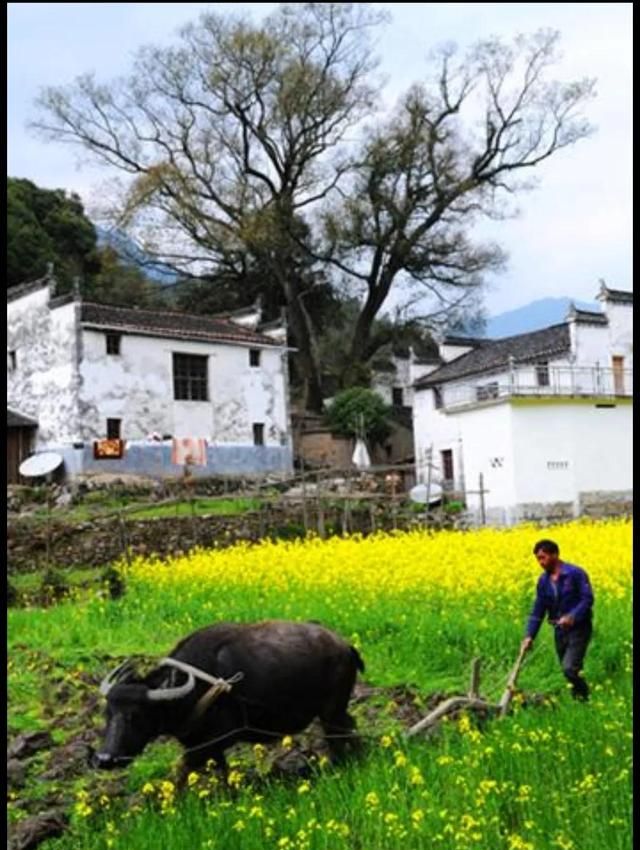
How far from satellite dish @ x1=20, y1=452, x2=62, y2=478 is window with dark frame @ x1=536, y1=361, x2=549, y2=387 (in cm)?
1642

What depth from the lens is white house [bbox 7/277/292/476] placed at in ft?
105

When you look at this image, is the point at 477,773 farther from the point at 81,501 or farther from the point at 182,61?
the point at 182,61

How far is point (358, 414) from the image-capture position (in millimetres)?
38062

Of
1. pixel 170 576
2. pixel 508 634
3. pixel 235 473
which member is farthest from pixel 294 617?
pixel 235 473

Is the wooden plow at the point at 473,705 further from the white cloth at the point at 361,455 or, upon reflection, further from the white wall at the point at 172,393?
the white cloth at the point at 361,455

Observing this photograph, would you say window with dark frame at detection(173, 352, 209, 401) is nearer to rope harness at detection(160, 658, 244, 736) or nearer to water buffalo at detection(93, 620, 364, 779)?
water buffalo at detection(93, 620, 364, 779)

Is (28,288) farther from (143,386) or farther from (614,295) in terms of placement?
(614,295)

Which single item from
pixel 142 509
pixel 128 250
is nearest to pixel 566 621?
pixel 142 509

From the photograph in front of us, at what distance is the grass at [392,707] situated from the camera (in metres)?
5.50

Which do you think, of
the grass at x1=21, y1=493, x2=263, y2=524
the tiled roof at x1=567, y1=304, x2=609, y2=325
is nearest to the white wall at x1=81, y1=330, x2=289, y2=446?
the grass at x1=21, y1=493, x2=263, y2=524

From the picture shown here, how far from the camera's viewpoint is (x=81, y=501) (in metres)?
27.1

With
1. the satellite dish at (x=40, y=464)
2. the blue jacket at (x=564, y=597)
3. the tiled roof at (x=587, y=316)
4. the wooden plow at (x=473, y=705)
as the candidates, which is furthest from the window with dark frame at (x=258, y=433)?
the wooden plow at (x=473, y=705)

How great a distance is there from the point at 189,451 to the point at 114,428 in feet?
8.36

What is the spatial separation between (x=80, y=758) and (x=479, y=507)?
2150 centimetres
